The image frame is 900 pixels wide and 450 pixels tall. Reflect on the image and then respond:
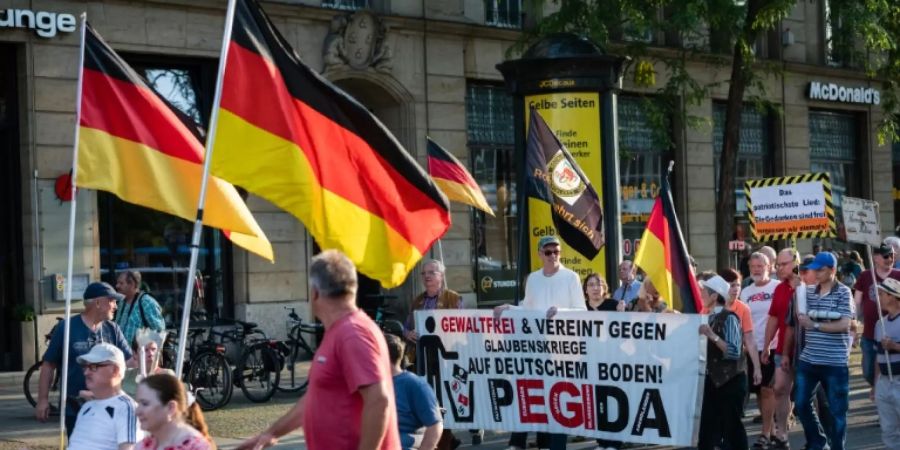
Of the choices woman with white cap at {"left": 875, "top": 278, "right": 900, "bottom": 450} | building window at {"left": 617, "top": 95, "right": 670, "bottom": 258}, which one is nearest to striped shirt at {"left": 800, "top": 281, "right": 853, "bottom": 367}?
woman with white cap at {"left": 875, "top": 278, "right": 900, "bottom": 450}

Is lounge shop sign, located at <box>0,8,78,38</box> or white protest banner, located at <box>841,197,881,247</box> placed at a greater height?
lounge shop sign, located at <box>0,8,78,38</box>

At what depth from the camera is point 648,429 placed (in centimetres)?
1098

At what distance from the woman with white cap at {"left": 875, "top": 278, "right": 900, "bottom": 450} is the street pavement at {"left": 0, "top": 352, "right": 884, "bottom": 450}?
1.33 m

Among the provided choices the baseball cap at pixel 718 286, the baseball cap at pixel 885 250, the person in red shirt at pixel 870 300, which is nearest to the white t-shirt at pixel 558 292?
the baseball cap at pixel 718 286

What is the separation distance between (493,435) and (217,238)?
9313mm

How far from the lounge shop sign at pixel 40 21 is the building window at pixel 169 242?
150 cm

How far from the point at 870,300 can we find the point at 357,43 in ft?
38.9

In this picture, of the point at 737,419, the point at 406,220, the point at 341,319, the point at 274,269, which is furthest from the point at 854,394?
the point at 341,319

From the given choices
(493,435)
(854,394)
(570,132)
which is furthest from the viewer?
(854,394)

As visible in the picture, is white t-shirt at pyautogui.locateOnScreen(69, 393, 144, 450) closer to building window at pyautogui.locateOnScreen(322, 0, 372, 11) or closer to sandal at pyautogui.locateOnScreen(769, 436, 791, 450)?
sandal at pyautogui.locateOnScreen(769, 436, 791, 450)

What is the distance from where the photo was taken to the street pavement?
13344 mm

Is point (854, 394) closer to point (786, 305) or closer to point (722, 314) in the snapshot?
point (786, 305)

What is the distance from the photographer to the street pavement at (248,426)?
13.3 metres

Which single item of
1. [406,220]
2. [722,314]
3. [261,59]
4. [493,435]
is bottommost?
[493,435]
